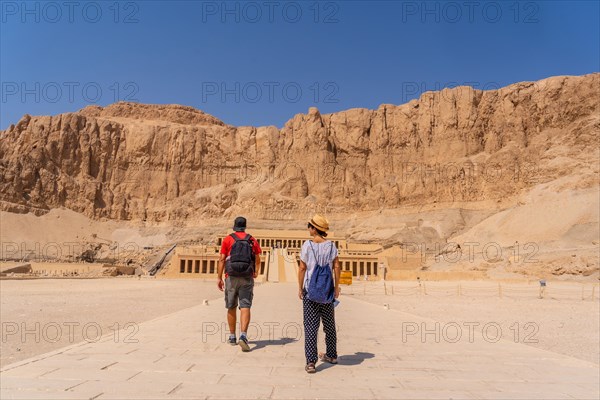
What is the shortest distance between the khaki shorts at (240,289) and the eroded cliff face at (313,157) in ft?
Result: 239

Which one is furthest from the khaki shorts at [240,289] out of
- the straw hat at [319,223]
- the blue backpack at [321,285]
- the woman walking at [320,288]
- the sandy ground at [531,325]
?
the sandy ground at [531,325]

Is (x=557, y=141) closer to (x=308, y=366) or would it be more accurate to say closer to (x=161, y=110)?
(x=308, y=366)

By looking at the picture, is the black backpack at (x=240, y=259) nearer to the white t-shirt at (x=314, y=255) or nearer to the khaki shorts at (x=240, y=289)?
the khaki shorts at (x=240, y=289)

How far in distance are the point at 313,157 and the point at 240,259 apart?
296 ft

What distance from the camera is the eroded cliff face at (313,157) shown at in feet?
258

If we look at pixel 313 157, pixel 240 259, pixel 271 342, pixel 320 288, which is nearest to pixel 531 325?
pixel 271 342

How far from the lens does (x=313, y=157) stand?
9625cm

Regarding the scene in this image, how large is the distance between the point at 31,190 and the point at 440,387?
10337cm

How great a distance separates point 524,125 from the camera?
83375 mm

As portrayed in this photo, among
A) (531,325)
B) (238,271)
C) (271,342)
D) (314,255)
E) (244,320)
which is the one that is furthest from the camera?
(531,325)

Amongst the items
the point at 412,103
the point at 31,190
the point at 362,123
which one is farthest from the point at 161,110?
the point at 412,103

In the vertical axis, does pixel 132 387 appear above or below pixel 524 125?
below

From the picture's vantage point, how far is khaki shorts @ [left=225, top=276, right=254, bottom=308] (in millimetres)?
6551

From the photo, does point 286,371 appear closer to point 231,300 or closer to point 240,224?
point 231,300
